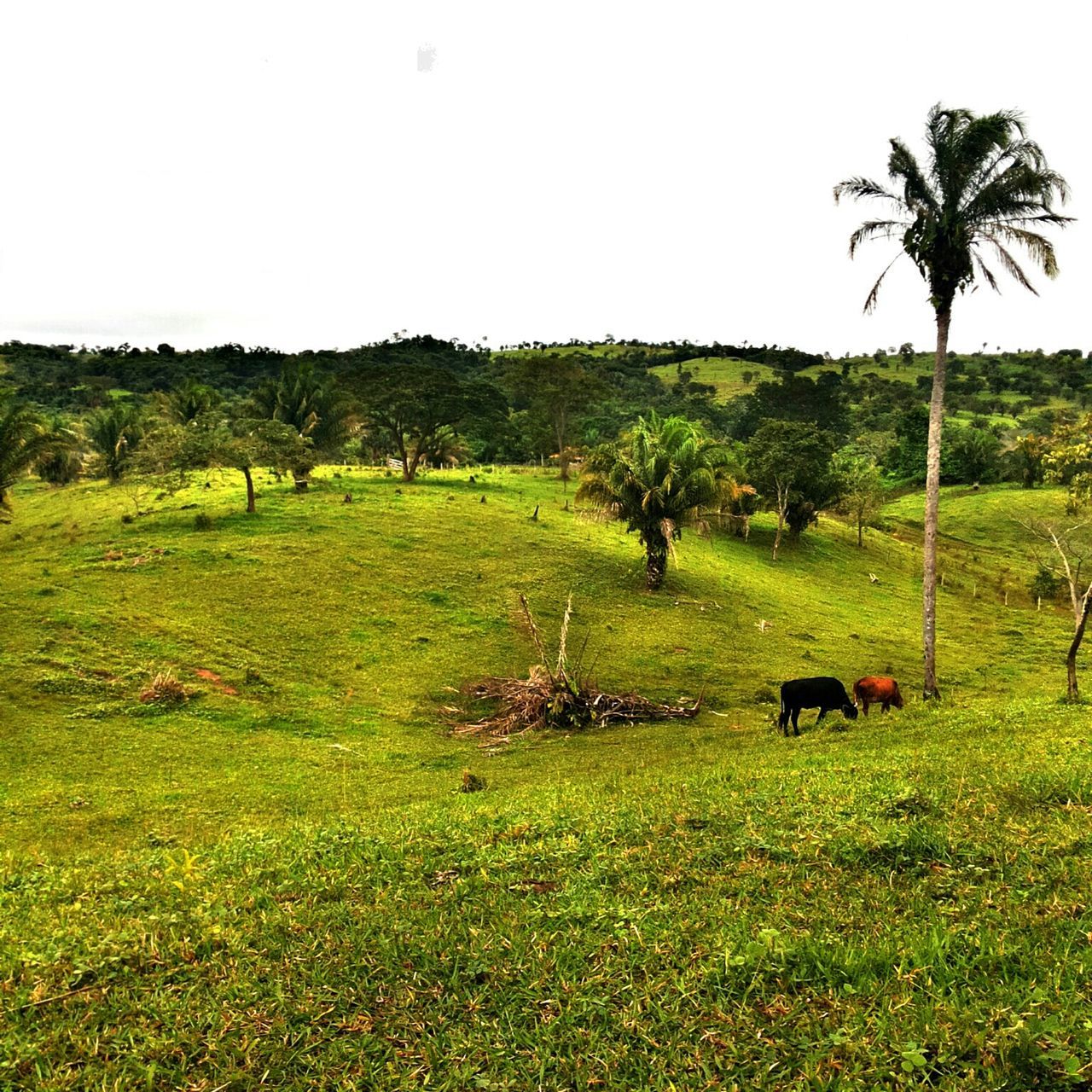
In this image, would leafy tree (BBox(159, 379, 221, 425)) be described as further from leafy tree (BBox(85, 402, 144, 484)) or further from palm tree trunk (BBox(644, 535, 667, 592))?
palm tree trunk (BBox(644, 535, 667, 592))

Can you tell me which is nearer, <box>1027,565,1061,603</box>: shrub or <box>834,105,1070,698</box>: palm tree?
<box>834,105,1070,698</box>: palm tree

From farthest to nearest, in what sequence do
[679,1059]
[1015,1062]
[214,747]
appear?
1. [214,747]
2. [679,1059]
3. [1015,1062]

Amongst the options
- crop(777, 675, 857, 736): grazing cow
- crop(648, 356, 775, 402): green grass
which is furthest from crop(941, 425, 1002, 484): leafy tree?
crop(777, 675, 857, 736): grazing cow

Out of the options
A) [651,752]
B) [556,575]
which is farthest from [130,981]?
[556,575]

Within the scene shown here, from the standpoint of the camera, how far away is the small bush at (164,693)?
16172 millimetres

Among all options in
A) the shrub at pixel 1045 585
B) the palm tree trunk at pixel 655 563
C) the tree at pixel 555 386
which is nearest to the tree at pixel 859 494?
the shrub at pixel 1045 585

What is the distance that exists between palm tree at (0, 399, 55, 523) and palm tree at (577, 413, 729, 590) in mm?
25982

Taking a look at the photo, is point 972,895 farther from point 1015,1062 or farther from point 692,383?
point 692,383

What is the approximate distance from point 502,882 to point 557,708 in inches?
415

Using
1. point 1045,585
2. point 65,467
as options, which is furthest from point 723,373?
point 65,467

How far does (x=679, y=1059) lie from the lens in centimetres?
424

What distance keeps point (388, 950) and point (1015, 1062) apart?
14.2ft

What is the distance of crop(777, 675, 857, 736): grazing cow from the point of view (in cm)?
1564

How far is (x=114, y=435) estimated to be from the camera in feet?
164
